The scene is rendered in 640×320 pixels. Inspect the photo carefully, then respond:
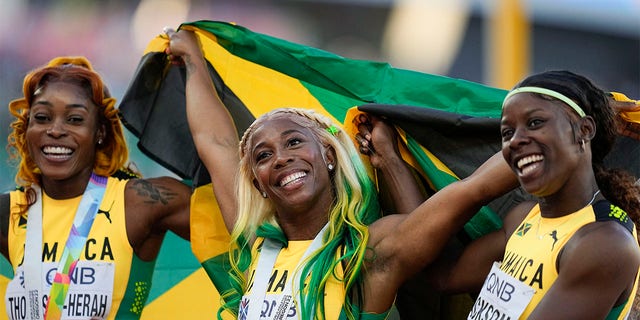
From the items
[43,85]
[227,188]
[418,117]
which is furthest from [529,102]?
[43,85]

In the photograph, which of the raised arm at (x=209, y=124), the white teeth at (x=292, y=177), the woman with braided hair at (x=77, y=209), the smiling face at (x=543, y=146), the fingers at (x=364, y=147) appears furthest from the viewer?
the woman with braided hair at (x=77, y=209)

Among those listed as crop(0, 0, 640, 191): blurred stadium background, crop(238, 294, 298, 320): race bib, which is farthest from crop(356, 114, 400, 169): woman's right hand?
crop(0, 0, 640, 191): blurred stadium background

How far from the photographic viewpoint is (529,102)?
3.71 metres

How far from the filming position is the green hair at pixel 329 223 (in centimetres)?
404

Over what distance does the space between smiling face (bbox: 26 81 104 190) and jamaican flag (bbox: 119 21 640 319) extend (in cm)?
22

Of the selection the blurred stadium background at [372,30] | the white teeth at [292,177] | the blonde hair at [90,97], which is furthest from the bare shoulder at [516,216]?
the blurred stadium background at [372,30]

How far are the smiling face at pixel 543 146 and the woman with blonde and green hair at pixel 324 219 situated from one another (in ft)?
0.87

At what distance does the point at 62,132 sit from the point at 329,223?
143cm

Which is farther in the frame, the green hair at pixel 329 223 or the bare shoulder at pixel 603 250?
the green hair at pixel 329 223

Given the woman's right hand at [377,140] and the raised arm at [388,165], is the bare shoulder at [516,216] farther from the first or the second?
the woman's right hand at [377,140]

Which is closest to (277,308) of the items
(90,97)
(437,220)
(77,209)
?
(437,220)

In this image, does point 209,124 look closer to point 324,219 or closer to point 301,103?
point 301,103

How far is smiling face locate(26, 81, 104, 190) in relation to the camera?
501 centimetres

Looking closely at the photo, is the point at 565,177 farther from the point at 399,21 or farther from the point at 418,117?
the point at 399,21
